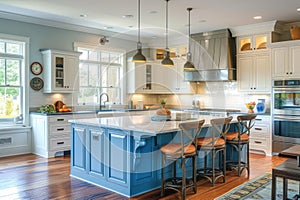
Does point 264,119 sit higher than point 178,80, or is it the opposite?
point 178,80

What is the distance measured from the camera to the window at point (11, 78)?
235 inches

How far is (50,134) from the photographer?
19.2 feet

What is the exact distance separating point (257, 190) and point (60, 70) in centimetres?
476

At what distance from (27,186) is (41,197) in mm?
548

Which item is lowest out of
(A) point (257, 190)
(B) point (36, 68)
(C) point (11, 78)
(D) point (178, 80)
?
(A) point (257, 190)

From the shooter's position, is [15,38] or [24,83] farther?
[24,83]

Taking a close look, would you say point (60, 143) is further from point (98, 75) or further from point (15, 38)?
point (15, 38)

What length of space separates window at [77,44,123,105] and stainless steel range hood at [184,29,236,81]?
6.76ft

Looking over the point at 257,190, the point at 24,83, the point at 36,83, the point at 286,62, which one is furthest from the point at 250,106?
the point at 24,83

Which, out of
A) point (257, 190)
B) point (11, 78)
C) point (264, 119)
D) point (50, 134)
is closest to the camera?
point (257, 190)

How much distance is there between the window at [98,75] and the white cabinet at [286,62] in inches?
160

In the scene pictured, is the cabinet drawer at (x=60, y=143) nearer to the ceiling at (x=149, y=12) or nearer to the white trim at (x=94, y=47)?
the white trim at (x=94, y=47)

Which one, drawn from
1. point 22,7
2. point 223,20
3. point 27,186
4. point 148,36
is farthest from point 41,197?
point 148,36

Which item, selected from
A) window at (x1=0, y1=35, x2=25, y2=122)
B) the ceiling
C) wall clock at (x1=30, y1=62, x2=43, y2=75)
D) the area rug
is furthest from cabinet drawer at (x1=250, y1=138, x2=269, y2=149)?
window at (x1=0, y1=35, x2=25, y2=122)
